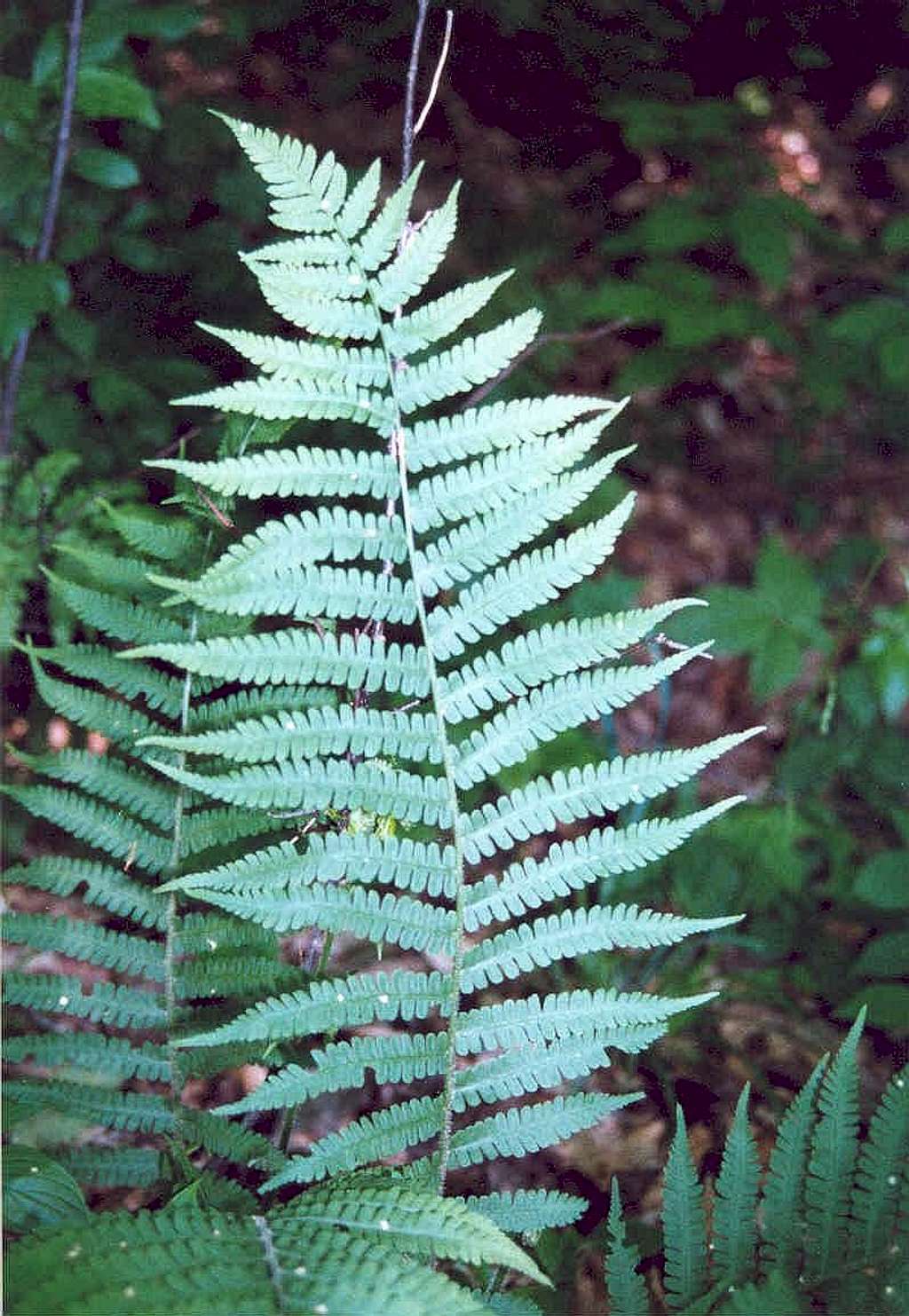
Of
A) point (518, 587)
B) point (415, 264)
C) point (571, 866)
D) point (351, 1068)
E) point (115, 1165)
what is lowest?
point (115, 1165)

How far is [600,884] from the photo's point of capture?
256 cm

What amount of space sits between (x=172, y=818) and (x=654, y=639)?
0.86 meters

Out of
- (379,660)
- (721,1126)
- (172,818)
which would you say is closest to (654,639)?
(379,660)

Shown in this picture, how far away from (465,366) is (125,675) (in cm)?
78

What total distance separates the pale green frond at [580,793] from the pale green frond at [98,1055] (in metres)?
0.67

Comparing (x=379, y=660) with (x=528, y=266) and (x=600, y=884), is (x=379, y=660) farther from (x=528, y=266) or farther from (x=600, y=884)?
(x=528, y=266)

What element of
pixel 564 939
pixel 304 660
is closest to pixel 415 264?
pixel 304 660

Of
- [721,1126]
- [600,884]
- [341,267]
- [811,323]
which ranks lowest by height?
[721,1126]

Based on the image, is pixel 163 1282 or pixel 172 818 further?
pixel 172 818

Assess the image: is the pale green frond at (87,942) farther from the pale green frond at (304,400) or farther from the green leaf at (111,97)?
the green leaf at (111,97)

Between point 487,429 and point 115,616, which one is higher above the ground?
point 487,429

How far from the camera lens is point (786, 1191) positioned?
1.52 m

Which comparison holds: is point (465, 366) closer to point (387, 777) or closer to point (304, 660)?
point (304, 660)

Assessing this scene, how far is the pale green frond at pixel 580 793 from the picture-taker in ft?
4.88
